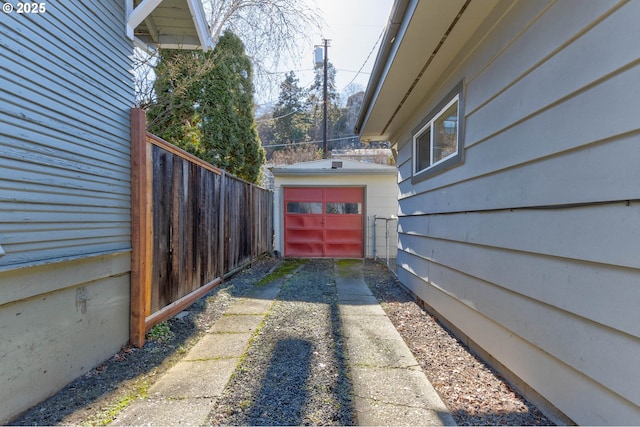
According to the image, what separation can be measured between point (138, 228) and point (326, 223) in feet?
20.5

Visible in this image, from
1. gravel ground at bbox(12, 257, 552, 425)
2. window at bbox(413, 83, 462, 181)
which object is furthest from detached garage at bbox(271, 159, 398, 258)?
gravel ground at bbox(12, 257, 552, 425)

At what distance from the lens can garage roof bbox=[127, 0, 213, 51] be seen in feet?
11.5

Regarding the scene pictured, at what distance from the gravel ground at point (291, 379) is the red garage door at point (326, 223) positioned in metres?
4.90

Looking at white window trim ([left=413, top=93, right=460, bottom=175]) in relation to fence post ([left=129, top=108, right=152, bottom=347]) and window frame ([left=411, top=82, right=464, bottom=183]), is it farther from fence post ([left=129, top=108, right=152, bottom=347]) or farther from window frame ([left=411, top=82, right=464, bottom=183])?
fence post ([left=129, top=108, right=152, bottom=347])

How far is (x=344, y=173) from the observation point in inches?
334

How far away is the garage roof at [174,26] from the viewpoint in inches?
137

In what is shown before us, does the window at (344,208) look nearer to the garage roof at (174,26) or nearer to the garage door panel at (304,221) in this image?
the garage door panel at (304,221)

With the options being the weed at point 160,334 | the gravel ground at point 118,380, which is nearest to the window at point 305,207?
the gravel ground at point 118,380

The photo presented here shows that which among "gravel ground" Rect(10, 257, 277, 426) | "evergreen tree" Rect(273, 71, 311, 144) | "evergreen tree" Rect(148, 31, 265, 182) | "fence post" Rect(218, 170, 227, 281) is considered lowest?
"gravel ground" Rect(10, 257, 277, 426)

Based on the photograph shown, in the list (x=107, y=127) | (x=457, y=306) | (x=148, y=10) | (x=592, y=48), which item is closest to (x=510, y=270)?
(x=457, y=306)

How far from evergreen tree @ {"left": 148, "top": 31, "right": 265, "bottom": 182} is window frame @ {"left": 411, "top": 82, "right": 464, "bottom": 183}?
13.3 ft

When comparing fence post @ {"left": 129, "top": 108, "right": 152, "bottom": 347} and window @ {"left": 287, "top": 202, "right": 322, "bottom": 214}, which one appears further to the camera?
window @ {"left": 287, "top": 202, "right": 322, "bottom": 214}

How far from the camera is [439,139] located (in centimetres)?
368

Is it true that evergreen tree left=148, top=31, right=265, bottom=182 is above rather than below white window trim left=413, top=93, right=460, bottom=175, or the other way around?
above
